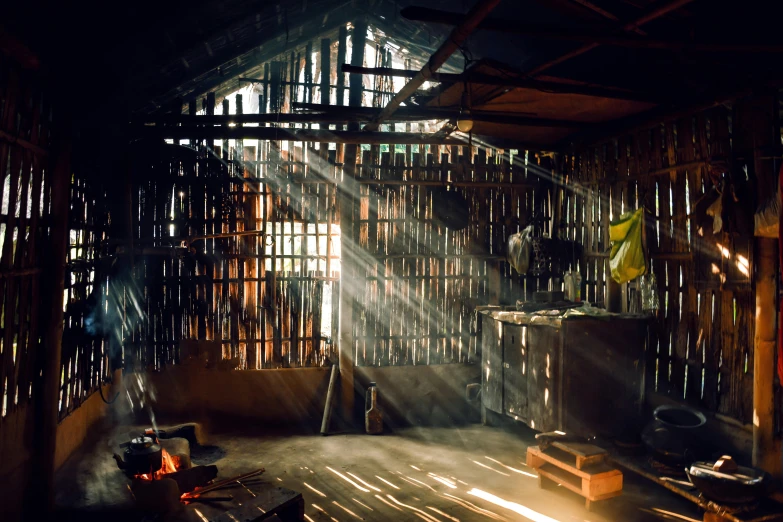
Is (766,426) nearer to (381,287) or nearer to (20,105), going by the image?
(381,287)

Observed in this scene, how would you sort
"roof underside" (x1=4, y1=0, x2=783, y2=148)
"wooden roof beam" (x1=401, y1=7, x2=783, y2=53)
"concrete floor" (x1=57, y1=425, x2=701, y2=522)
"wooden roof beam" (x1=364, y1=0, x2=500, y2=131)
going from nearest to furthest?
1. "wooden roof beam" (x1=364, y1=0, x2=500, y2=131)
2. "wooden roof beam" (x1=401, y1=7, x2=783, y2=53)
3. "roof underside" (x1=4, y1=0, x2=783, y2=148)
4. "concrete floor" (x1=57, y1=425, x2=701, y2=522)

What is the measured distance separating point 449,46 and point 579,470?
439 cm

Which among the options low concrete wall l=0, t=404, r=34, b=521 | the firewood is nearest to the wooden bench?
the firewood

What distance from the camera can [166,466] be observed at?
6.40 metres

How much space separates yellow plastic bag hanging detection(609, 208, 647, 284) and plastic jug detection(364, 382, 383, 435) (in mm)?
3896

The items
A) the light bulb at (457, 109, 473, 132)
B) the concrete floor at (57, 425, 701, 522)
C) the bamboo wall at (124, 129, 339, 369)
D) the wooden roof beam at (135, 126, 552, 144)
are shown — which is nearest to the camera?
the concrete floor at (57, 425, 701, 522)

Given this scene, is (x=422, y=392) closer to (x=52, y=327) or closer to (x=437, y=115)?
(x=437, y=115)

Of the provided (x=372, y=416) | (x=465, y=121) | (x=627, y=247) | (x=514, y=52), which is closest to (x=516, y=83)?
(x=465, y=121)

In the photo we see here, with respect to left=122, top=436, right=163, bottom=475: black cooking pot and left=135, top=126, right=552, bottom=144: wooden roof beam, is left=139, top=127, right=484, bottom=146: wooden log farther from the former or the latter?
left=122, top=436, right=163, bottom=475: black cooking pot

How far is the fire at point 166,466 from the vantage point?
6184mm

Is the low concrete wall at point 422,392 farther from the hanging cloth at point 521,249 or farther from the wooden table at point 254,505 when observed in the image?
the wooden table at point 254,505

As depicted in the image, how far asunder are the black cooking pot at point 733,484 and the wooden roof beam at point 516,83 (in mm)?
3848

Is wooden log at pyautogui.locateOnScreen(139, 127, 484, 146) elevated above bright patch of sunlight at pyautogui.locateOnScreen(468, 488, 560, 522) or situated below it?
above

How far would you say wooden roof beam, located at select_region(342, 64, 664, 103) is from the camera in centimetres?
563
